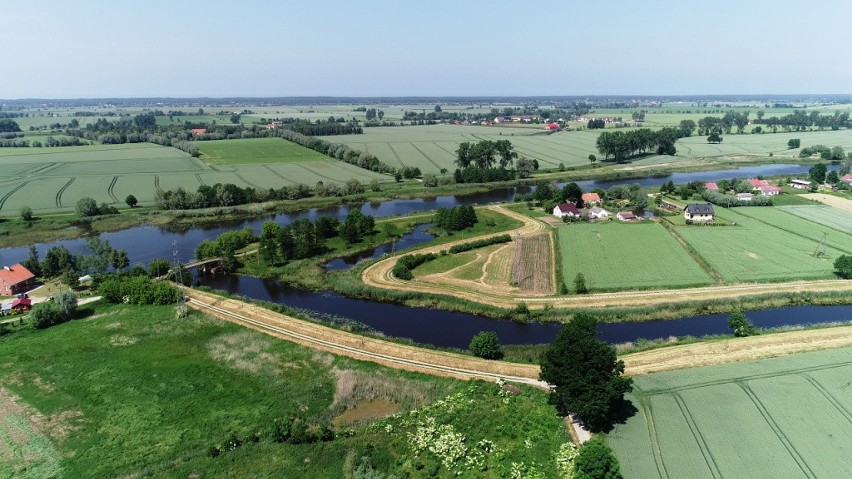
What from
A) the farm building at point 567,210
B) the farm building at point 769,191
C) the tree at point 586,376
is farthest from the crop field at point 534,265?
the farm building at point 769,191

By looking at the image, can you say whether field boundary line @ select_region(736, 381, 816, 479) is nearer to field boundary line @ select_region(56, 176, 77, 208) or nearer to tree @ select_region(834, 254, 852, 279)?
tree @ select_region(834, 254, 852, 279)

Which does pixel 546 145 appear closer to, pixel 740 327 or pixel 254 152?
pixel 254 152

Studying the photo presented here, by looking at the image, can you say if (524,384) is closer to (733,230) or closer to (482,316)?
(482,316)

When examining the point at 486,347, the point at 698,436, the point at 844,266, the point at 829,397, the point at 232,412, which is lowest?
the point at 232,412

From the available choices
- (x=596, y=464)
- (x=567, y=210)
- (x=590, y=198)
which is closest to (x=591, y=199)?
(x=590, y=198)

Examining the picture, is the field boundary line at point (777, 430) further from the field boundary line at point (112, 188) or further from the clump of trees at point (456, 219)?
the field boundary line at point (112, 188)
